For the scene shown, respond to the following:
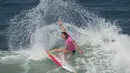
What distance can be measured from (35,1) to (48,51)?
12183 millimetres

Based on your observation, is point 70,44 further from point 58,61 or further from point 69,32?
point 69,32

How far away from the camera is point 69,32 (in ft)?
88.9

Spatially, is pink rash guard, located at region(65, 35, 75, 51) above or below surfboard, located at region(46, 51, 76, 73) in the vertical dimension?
above

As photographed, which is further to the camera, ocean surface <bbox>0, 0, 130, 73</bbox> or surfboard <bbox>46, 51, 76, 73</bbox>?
ocean surface <bbox>0, 0, 130, 73</bbox>

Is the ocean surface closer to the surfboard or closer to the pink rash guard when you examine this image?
the surfboard

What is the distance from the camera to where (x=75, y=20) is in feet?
99.4

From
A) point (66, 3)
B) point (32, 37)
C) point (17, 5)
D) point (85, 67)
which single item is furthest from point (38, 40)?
point (17, 5)

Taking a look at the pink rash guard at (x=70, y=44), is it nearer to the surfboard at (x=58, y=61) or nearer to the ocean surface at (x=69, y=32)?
the ocean surface at (x=69, y=32)

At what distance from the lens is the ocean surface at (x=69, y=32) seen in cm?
2266

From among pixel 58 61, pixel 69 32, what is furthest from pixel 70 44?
pixel 69 32

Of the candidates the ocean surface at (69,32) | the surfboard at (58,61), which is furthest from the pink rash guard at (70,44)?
the surfboard at (58,61)

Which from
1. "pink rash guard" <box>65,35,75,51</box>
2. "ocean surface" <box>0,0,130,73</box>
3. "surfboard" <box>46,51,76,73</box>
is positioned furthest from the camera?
"pink rash guard" <box>65,35,75,51</box>

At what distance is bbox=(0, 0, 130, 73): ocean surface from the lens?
22656mm

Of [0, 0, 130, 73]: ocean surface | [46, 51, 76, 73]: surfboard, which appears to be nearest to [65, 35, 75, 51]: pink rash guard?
[0, 0, 130, 73]: ocean surface
